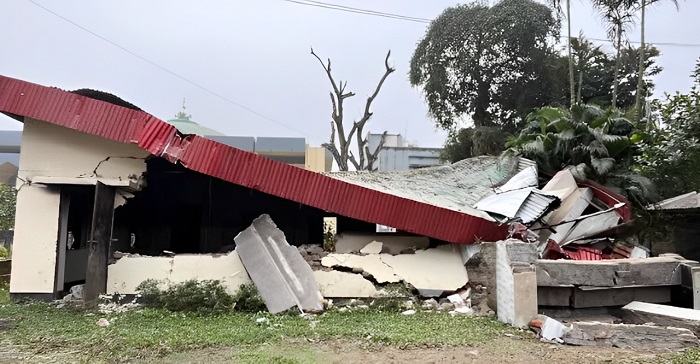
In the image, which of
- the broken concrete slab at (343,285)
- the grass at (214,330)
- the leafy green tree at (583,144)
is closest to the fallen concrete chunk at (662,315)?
the grass at (214,330)

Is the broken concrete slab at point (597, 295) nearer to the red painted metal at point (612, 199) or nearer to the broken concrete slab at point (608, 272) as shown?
the broken concrete slab at point (608, 272)

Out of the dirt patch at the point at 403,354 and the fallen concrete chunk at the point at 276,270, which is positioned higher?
the fallen concrete chunk at the point at 276,270

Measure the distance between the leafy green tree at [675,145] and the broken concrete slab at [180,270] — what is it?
9830 mm

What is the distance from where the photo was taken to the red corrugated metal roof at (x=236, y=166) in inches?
295

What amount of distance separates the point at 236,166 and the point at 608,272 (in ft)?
19.5

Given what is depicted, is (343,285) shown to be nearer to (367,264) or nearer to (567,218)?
(367,264)

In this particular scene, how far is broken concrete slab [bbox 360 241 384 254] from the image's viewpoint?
832 cm

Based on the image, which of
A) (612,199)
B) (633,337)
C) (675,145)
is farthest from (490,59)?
(633,337)

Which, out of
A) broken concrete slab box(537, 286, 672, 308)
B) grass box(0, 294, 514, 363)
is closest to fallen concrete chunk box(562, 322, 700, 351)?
grass box(0, 294, 514, 363)

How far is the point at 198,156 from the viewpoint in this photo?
7590mm

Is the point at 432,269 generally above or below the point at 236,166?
below

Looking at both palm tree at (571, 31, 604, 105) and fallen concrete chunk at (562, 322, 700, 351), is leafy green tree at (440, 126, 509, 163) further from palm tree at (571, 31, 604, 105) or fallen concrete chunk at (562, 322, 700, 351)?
fallen concrete chunk at (562, 322, 700, 351)

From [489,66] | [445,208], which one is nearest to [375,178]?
[445,208]

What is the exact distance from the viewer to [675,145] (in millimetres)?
10891
